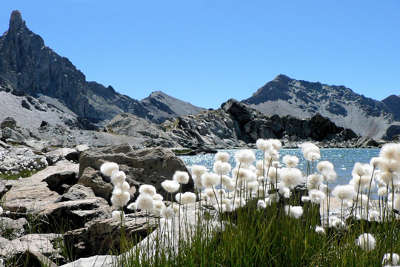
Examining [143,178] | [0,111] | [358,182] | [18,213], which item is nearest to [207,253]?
[358,182]

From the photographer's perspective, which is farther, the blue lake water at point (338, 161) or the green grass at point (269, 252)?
the blue lake water at point (338, 161)

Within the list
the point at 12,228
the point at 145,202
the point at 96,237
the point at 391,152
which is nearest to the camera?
the point at 391,152

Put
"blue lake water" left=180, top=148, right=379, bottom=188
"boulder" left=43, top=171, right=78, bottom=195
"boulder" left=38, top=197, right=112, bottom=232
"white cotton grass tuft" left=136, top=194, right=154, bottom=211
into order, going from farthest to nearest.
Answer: "blue lake water" left=180, top=148, right=379, bottom=188
"boulder" left=43, top=171, right=78, bottom=195
"boulder" left=38, top=197, right=112, bottom=232
"white cotton grass tuft" left=136, top=194, right=154, bottom=211

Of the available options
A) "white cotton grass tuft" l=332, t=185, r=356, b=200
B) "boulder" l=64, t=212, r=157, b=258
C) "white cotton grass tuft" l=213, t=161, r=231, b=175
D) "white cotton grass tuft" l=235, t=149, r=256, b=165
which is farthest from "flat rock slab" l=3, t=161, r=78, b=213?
"white cotton grass tuft" l=332, t=185, r=356, b=200

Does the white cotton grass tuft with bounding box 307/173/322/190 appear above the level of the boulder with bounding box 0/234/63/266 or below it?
above

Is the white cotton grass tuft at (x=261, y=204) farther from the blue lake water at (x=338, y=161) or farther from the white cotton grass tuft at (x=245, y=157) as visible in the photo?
the blue lake water at (x=338, y=161)

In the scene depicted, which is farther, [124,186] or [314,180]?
[314,180]

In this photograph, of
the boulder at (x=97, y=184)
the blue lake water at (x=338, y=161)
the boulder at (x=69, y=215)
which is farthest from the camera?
the blue lake water at (x=338, y=161)

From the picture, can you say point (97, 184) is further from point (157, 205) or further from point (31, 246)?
point (157, 205)

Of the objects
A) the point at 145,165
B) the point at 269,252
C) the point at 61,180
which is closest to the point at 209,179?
the point at 269,252

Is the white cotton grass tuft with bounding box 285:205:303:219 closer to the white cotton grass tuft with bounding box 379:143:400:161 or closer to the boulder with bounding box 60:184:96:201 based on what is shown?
the white cotton grass tuft with bounding box 379:143:400:161

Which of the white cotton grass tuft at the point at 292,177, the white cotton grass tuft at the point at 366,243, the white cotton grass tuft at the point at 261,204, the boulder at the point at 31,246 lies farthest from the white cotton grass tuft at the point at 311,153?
the boulder at the point at 31,246

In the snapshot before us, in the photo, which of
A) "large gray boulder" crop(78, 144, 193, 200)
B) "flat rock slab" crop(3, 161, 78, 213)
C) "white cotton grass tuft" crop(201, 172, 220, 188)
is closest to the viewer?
"white cotton grass tuft" crop(201, 172, 220, 188)

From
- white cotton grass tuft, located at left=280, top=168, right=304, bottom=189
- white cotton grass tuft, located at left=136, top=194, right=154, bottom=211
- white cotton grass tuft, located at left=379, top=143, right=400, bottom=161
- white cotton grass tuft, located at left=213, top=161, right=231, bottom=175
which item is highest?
white cotton grass tuft, located at left=379, top=143, right=400, bottom=161
